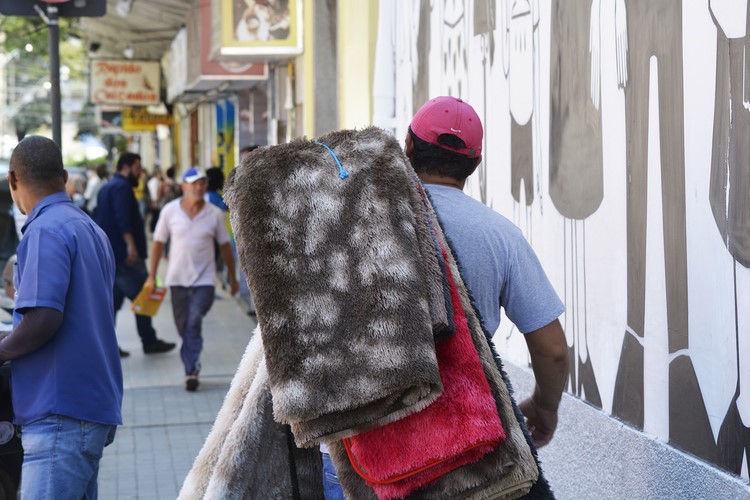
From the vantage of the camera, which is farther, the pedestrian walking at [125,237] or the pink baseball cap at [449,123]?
the pedestrian walking at [125,237]

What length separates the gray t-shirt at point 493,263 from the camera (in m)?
3.03

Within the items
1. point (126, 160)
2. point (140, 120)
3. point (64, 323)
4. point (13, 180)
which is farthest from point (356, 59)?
point (140, 120)

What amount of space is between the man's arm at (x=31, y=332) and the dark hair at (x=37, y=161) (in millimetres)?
543

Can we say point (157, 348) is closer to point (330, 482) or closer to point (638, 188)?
point (638, 188)

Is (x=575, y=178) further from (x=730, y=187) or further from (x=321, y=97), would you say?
(x=321, y=97)

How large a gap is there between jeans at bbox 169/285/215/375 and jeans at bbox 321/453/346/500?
6.72 m

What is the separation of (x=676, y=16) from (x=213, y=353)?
8158mm

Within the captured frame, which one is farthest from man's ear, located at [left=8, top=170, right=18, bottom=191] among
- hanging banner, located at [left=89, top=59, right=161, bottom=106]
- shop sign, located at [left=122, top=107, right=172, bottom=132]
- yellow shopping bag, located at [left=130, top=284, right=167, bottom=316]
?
shop sign, located at [left=122, top=107, right=172, bottom=132]

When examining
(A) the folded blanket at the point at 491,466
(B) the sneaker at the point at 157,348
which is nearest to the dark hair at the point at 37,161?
(A) the folded blanket at the point at 491,466

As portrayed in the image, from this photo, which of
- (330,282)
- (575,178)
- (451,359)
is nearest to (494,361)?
(451,359)

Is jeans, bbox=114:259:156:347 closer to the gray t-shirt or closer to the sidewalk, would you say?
the sidewalk

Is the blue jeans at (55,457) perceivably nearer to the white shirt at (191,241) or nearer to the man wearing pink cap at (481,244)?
the man wearing pink cap at (481,244)

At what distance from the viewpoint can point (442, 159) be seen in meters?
3.13

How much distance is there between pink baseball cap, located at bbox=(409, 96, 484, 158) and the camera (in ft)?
10.1
